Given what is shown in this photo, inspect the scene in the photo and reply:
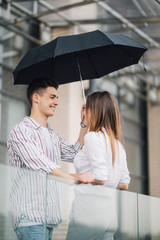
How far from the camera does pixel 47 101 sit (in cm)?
388

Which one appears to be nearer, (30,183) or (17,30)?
(30,183)

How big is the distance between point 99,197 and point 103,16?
23.5 feet

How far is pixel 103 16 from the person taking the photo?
10180 mm

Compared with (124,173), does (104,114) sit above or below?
above

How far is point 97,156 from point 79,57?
1765 mm

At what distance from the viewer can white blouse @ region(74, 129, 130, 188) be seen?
3287 millimetres

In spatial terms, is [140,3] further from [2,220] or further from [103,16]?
[2,220]

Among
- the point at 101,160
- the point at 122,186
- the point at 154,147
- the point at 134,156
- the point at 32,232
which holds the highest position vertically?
the point at 154,147

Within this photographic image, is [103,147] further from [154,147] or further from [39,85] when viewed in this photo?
[154,147]

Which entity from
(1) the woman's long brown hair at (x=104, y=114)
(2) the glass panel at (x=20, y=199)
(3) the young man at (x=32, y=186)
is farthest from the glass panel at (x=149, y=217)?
(2) the glass panel at (x=20, y=199)

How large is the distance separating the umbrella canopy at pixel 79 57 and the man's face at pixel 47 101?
359 millimetres

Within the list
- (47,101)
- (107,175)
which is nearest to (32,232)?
(107,175)

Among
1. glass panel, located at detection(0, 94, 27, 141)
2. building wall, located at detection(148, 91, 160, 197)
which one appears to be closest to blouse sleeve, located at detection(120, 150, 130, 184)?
glass panel, located at detection(0, 94, 27, 141)

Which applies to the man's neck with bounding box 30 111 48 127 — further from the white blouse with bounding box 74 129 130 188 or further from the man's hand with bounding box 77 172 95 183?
the man's hand with bounding box 77 172 95 183
